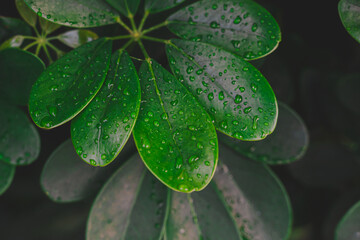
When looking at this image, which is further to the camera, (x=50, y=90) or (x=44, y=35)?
(x=44, y=35)

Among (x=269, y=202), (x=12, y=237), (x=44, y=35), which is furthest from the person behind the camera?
(x=12, y=237)

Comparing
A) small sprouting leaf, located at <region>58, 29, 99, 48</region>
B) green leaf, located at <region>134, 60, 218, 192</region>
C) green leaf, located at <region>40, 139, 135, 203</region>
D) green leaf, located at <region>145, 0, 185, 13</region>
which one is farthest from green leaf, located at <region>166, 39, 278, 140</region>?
green leaf, located at <region>40, 139, 135, 203</region>

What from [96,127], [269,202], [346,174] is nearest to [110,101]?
[96,127]

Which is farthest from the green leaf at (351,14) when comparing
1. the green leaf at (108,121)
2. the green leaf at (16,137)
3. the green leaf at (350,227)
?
the green leaf at (16,137)

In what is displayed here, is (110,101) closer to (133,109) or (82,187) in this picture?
(133,109)

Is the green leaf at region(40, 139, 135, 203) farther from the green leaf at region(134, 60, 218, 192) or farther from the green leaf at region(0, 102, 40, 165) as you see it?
the green leaf at region(134, 60, 218, 192)

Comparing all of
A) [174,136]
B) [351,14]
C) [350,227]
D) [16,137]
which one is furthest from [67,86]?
[350,227]
